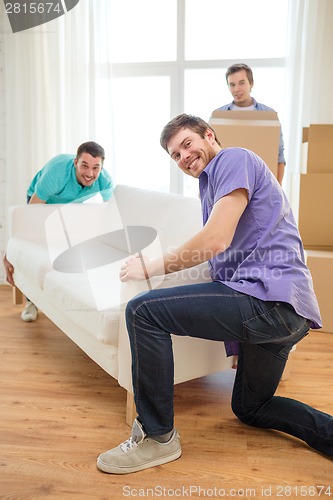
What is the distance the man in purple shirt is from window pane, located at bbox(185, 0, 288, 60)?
7.49 feet

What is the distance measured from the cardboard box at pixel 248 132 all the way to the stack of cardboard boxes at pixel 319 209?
0.95 ft

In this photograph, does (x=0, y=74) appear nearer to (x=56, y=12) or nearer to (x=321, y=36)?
(x=56, y=12)

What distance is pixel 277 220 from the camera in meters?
1.52

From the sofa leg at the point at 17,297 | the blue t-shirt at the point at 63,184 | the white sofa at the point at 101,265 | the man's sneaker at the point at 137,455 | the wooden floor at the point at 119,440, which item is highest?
the blue t-shirt at the point at 63,184

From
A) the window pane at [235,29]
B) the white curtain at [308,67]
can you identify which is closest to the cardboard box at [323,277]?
the white curtain at [308,67]

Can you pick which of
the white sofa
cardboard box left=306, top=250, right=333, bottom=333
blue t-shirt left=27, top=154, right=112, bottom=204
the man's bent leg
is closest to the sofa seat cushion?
the white sofa

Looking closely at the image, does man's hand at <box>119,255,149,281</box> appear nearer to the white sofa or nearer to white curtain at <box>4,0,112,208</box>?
the white sofa

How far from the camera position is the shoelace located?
1601mm

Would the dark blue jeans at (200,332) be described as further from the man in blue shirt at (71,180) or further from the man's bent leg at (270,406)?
the man in blue shirt at (71,180)

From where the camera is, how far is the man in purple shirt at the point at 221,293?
1.48m

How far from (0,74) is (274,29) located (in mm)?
2008

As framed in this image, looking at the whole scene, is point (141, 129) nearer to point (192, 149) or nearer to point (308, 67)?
point (308, 67)

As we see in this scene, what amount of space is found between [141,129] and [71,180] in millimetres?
1052

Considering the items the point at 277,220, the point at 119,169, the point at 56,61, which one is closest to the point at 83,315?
the point at 277,220
